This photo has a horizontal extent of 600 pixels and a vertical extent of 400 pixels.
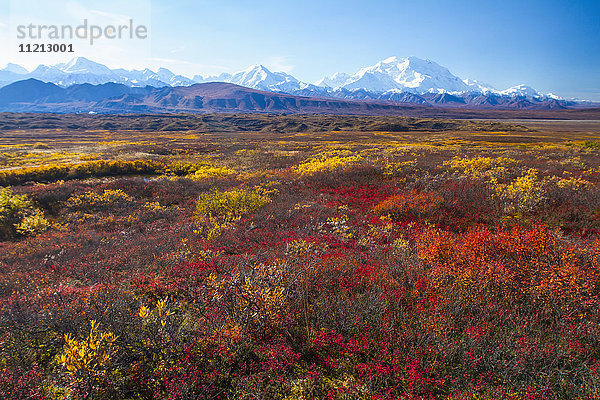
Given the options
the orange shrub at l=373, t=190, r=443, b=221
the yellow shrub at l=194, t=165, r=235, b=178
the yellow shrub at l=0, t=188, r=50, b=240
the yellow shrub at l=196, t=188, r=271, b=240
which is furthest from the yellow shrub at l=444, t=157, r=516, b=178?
the yellow shrub at l=0, t=188, r=50, b=240

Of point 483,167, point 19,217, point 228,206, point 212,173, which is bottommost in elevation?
point 19,217

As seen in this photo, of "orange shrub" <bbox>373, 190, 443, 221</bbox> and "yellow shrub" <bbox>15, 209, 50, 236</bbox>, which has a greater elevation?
"orange shrub" <bbox>373, 190, 443, 221</bbox>

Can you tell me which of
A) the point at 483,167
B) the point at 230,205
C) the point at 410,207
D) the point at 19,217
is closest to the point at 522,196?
the point at 410,207

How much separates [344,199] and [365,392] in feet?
41.6

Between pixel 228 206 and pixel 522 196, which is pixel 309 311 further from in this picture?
pixel 522 196

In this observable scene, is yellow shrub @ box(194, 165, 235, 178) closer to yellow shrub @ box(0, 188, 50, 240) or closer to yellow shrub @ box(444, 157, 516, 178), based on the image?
yellow shrub @ box(0, 188, 50, 240)

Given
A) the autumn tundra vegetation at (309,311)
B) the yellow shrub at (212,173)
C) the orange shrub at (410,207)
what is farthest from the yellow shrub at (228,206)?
the yellow shrub at (212,173)

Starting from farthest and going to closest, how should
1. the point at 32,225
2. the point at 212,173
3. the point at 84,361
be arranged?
the point at 212,173, the point at 32,225, the point at 84,361

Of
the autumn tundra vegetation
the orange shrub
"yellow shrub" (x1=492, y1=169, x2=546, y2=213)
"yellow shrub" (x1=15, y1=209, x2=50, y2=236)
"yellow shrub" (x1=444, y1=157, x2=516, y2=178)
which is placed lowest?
"yellow shrub" (x1=15, y1=209, x2=50, y2=236)

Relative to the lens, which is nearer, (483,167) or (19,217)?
(19,217)

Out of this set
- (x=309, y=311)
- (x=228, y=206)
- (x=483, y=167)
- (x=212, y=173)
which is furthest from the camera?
(x=212, y=173)

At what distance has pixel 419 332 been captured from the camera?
436 cm

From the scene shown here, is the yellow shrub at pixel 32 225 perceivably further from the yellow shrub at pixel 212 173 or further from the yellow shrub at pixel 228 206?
the yellow shrub at pixel 212 173

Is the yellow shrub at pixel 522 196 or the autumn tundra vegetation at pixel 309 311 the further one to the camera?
the yellow shrub at pixel 522 196
